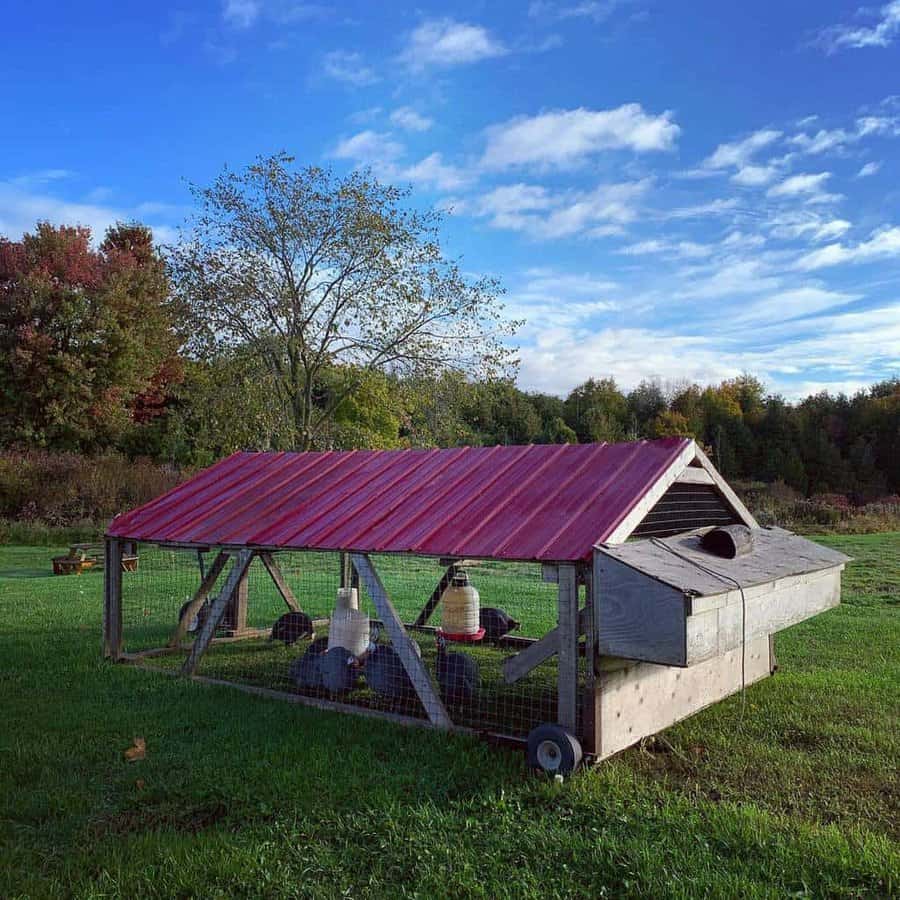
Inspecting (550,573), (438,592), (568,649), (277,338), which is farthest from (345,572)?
(277,338)

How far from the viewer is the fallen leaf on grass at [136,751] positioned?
18.2ft

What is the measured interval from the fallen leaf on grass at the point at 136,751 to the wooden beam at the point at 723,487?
14.9 feet

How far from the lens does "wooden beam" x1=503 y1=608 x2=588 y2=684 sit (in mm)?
5590

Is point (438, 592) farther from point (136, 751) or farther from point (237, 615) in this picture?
point (136, 751)

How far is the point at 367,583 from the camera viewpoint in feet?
21.3

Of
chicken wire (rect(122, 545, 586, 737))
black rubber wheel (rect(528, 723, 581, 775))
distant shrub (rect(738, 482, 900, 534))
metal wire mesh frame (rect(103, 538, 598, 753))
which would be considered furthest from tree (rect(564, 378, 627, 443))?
black rubber wheel (rect(528, 723, 581, 775))

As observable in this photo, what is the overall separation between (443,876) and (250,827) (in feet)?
3.80

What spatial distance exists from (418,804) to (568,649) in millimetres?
1359

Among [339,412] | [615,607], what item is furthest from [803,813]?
[339,412]

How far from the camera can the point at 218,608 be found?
289 inches

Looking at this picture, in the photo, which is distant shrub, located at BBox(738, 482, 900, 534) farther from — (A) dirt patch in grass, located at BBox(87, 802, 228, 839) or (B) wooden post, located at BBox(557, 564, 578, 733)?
(A) dirt patch in grass, located at BBox(87, 802, 228, 839)

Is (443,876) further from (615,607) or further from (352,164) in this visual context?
(352,164)

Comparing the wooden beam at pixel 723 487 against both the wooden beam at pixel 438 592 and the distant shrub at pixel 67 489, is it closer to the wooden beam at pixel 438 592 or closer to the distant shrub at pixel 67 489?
the wooden beam at pixel 438 592

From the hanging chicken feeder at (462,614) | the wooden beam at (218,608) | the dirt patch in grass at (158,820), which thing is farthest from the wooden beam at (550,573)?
the wooden beam at (218,608)
